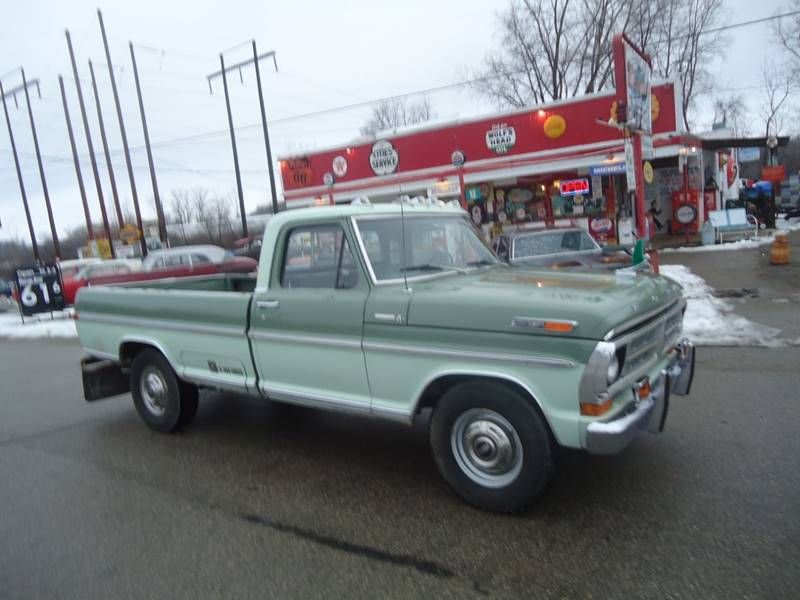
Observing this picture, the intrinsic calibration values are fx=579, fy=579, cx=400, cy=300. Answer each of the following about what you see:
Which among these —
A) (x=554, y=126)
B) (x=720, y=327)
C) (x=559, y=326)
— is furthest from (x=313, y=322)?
(x=554, y=126)

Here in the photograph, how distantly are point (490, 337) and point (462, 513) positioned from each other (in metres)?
1.12

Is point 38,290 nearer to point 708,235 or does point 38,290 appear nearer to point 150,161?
point 150,161

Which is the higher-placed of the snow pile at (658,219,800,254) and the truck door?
the truck door

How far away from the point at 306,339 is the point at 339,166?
1982 centimetres

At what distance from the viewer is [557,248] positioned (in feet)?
35.6

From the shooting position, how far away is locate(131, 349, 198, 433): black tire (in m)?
5.23

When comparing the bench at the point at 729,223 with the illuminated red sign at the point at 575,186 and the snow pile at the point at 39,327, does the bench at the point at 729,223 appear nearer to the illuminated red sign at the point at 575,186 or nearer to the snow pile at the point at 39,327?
the illuminated red sign at the point at 575,186

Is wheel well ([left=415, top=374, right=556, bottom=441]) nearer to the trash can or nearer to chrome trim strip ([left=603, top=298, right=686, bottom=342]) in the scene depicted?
chrome trim strip ([left=603, top=298, right=686, bottom=342])

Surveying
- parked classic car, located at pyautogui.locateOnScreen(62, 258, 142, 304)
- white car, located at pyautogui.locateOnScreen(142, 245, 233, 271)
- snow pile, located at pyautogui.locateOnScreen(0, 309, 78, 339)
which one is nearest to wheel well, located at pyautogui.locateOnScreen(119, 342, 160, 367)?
snow pile, located at pyautogui.locateOnScreen(0, 309, 78, 339)

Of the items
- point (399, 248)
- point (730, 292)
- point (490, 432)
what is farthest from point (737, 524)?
point (730, 292)

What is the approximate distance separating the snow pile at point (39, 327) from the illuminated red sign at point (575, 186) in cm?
1492

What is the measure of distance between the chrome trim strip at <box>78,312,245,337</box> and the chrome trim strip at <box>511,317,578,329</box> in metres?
2.23

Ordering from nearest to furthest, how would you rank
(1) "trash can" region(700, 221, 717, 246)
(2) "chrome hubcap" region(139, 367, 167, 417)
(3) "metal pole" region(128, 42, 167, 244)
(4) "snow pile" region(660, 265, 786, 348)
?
(2) "chrome hubcap" region(139, 367, 167, 417), (4) "snow pile" region(660, 265, 786, 348), (1) "trash can" region(700, 221, 717, 246), (3) "metal pole" region(128, 42, 167, 244)

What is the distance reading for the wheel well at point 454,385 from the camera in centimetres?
329
